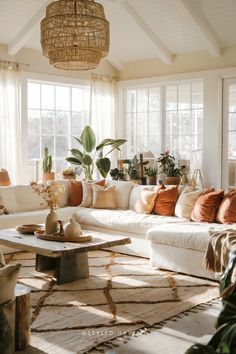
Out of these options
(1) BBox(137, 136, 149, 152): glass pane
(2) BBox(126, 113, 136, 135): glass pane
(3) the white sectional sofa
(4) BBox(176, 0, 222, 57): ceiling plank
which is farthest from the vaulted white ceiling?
(3) the white sectional sofa

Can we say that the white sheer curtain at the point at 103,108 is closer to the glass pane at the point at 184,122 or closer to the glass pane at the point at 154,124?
the glass pane at the point at 154,124

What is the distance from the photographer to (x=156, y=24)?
24.4 ft

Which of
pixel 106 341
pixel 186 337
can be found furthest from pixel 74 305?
pixel 186 337

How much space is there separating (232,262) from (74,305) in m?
2.13

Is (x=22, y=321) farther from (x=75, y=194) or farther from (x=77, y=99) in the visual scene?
(x=77, y=99)

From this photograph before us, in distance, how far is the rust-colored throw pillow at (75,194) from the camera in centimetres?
709

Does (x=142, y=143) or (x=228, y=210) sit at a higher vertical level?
(x=142, y=143)

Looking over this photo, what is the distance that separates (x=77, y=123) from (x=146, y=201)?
3070mm

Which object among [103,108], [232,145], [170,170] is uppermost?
[103,108]

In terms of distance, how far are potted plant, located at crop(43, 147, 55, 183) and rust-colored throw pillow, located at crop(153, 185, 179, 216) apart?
2.12 metres

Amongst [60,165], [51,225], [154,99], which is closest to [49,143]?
[60,165]

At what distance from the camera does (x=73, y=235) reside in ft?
15.6

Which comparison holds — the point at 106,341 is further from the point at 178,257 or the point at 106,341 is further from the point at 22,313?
the point at 178,257

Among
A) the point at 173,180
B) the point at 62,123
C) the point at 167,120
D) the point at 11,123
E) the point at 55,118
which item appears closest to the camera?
the point at 173,180
